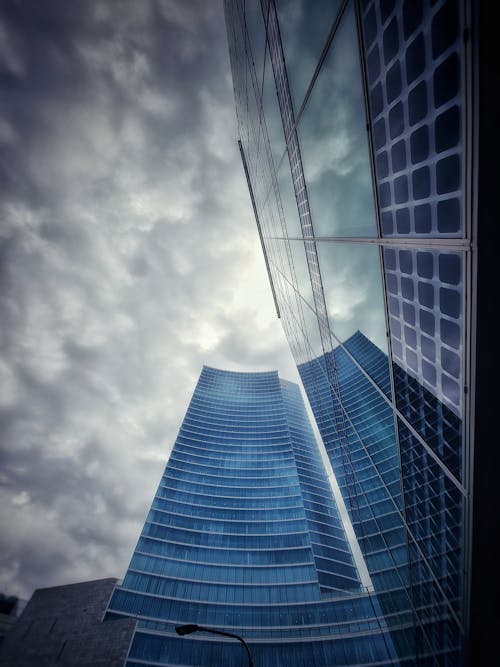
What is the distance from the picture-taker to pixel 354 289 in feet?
41.7

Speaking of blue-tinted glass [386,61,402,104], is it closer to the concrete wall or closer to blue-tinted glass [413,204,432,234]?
blue-tinted glass [413,204,432,234]

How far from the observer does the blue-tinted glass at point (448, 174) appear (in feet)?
18.0

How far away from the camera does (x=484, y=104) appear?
465cm

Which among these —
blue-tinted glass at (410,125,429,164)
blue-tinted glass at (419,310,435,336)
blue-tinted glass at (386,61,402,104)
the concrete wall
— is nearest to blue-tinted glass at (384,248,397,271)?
blue-tinted glass at (419,310,435,336)

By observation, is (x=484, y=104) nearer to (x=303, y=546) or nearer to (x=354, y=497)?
(x=354, y=497)

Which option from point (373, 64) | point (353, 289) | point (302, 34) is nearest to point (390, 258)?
point (353, 289)

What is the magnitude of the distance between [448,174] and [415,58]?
2.54 m

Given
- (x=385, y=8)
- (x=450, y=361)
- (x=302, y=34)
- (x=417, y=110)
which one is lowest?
(x=450, y=361)

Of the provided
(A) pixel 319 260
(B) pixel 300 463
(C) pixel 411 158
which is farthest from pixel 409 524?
(B) pixel 300 463

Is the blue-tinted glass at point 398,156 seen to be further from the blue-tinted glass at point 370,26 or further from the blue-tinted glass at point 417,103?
the blue-tinted glass at point 370,26

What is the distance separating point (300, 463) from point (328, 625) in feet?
138

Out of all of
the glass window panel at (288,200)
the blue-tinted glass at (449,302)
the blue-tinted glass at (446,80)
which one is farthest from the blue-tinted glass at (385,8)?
the glass window panel at (288,200)

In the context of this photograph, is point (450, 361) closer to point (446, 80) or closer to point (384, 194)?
point (384, 194)

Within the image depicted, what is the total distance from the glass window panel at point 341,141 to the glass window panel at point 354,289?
3.11 ft
